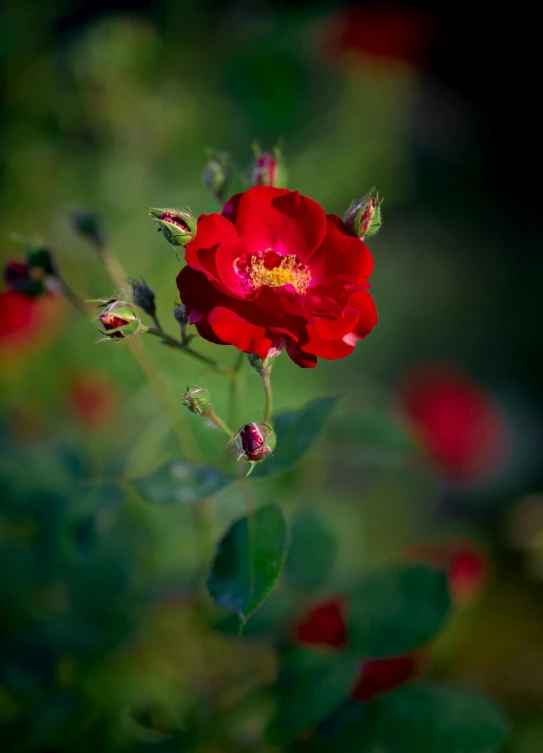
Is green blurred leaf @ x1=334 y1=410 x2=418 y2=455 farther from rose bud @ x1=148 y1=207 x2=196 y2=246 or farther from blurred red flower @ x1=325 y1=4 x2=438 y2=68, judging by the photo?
blurred red flower @ x1=325 y1=4 x2=438 y2=68

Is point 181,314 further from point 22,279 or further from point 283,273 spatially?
point 22,279

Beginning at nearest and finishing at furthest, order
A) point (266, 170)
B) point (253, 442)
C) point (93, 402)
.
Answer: point (253, 442) → point (266, 170) → point (93, 402)

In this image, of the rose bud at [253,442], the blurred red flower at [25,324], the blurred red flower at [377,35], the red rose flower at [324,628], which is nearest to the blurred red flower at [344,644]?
the red rose flower at [324,628]

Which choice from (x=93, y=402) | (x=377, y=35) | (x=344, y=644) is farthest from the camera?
(x=377, y=35)

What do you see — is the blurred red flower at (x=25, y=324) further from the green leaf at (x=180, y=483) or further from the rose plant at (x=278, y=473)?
the green leaf at (x=180, y=483)

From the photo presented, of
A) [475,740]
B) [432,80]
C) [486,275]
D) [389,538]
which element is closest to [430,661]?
[475,740]

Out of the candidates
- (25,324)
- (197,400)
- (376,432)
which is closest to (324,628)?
(376,432)
